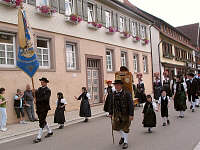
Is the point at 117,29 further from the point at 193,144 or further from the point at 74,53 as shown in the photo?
the point at 193,144

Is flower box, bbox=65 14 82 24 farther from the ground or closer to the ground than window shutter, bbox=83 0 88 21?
closer to the ground

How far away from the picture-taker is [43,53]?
13734mm

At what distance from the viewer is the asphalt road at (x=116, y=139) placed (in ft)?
20.5

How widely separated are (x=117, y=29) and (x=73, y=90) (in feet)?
25.8

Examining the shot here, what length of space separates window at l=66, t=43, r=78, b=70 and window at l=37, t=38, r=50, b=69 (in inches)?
68.3

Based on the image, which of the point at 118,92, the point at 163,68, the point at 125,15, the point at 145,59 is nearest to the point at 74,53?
the point at 125,15

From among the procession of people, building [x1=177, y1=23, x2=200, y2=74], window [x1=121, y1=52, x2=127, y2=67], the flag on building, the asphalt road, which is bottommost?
the asphalt road

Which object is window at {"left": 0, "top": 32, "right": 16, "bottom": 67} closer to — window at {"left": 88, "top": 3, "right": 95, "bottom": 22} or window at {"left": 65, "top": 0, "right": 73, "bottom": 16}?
window at {"left": 65, "top": 0, "right": 73, "bottom": 16}

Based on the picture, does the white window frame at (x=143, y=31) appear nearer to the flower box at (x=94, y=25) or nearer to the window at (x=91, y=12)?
the window at (x=91, y=12)

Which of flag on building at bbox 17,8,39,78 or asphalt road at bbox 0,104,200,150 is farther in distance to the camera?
flag on building at bbox 17,8,39,78

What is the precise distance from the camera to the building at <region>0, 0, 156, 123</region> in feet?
38.2

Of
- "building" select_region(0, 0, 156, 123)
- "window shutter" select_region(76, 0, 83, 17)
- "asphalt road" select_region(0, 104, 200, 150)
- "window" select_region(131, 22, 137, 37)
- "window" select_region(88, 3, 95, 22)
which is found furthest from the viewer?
"window" select_region(131, 22, 137, 37)

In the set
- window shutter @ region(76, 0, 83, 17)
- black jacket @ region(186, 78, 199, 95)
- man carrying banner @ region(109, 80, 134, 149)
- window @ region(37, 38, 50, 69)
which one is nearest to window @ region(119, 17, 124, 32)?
window shutter @ region(76, 0, 83, 17)

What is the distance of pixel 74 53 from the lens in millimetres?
16078
